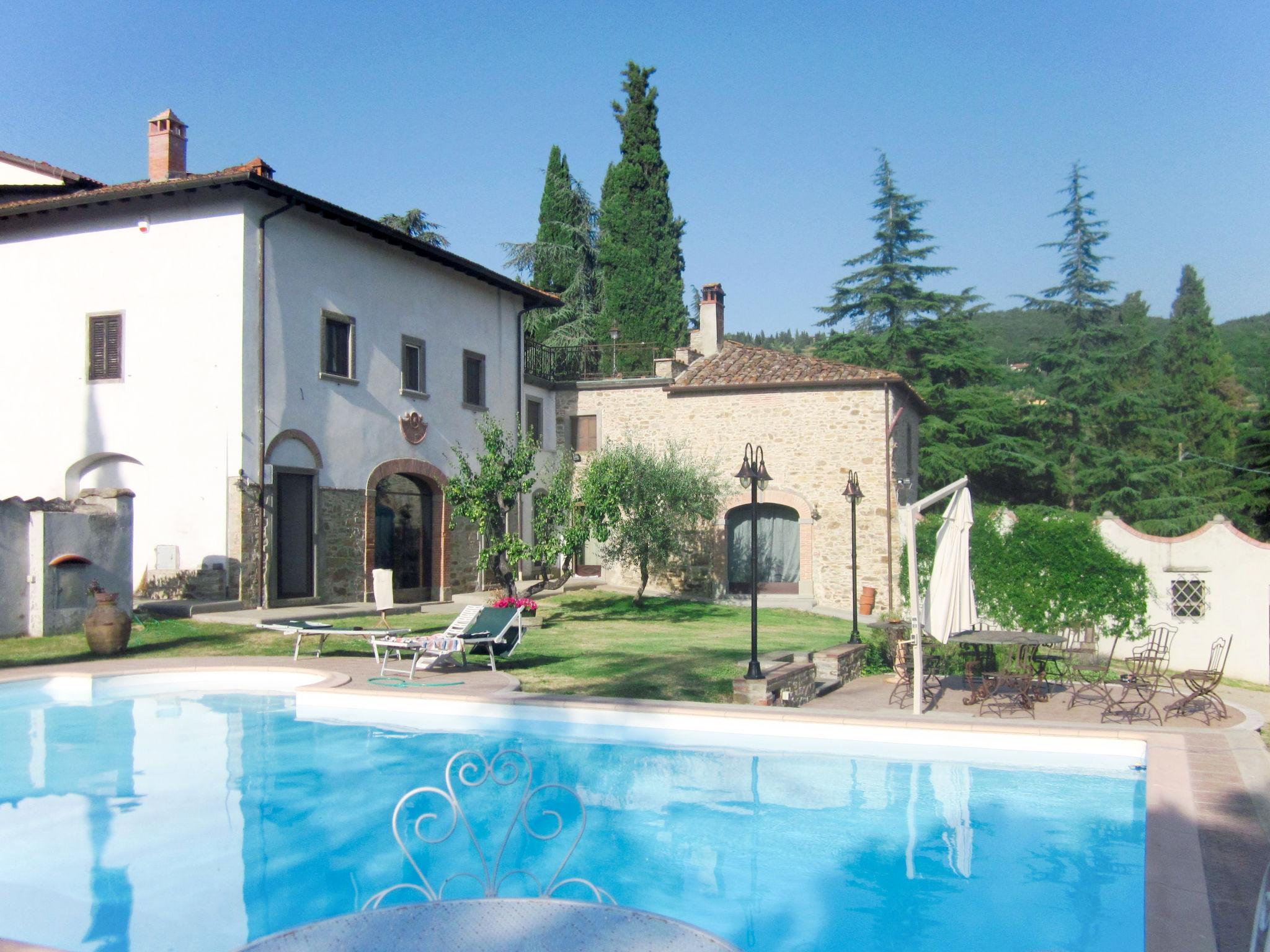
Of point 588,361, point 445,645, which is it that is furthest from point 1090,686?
point 588,361

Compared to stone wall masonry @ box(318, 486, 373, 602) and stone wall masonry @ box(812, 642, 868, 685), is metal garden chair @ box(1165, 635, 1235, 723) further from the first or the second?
stone wall masonry @ box(318, 486, 373, 602)

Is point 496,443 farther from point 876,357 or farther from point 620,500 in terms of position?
point 876,357

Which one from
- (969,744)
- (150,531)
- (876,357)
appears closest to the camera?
(969,744)

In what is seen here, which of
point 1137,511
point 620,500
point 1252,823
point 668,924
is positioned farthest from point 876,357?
point 668,924

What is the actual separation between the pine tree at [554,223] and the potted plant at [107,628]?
76.8 feet

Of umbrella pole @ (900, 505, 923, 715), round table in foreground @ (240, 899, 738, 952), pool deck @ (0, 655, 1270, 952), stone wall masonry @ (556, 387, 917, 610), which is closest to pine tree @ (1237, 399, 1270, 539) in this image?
stone wall masonry @ (556, 387, 917, 610)

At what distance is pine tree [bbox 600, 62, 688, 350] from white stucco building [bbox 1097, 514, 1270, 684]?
16.2m

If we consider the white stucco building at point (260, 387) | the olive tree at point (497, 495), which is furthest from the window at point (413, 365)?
the olive tree at point (497, 495)

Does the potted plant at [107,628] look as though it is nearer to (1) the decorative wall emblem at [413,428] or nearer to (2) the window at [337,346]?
(2) the window at [337,346]

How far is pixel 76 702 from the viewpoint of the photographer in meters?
9.98

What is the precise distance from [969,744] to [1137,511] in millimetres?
30173

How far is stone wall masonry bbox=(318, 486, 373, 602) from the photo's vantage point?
16.8m

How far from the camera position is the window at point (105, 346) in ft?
52.8

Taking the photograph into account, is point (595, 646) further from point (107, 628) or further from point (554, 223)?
point (554, 223)
